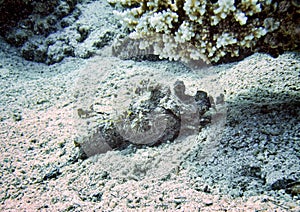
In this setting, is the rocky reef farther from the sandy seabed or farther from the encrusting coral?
the sandy seabed

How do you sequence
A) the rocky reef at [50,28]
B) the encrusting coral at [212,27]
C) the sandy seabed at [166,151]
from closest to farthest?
the sandy seabed at [166,151]
the encrusting coral at [212,27]
the rocky reef at [50,28]

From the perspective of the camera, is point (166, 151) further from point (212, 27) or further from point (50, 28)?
point (50, 28)

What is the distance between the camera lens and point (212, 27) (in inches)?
127

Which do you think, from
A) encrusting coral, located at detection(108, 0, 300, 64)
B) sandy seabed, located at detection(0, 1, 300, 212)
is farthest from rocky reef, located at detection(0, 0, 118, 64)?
Result: sandy seabed, located at detection(0, 1, 300, 212)

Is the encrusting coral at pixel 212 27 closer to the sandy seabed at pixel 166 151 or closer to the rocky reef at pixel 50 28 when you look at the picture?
the sandy seabed at pixel 166 151

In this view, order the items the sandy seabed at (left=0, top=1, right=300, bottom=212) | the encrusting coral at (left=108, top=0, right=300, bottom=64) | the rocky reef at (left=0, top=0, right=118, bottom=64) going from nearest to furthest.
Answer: the sandy seabed at (left=0, top=1, right=300, bottom=212) < the encrusting coral at (left=108, top=0, right=300, bottom=64) < the rocky reef at (left=0, top=0, right=118, bottom=64)

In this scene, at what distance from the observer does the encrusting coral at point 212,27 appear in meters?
2.48

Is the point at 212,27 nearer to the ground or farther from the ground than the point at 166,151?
farther from the ground

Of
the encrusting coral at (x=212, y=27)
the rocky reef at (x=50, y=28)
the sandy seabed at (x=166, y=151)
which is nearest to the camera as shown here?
the sandy seabed at (x=166, y=151)

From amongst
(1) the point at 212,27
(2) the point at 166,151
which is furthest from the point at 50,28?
(2) the point at 166,151

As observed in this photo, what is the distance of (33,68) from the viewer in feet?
14.7

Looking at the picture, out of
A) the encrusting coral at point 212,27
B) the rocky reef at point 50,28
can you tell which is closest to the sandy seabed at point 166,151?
the encrusting coral at point 212,27

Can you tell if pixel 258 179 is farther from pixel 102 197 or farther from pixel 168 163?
pixel 102 197

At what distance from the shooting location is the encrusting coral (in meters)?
2.48
